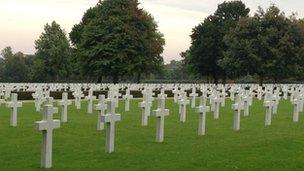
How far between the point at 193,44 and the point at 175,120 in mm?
44869

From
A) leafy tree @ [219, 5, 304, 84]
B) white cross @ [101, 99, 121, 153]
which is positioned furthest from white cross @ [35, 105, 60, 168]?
leafy tree @ [219, 5, 304, 84]

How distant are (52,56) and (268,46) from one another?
29032mm

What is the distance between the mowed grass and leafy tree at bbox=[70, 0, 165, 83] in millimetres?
35711

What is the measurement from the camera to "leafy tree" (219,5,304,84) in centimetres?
4444

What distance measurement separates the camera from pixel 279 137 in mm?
12664

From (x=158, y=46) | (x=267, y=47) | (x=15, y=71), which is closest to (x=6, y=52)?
(x=15, y=71)

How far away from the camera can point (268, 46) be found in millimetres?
44562

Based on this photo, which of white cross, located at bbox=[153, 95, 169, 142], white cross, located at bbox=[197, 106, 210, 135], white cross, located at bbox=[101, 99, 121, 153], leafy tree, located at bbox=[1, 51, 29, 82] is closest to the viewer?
white cross, located at bbox=[101, 99, 121, 153]

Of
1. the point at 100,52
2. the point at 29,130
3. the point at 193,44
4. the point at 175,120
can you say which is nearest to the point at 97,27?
the point at 100,52

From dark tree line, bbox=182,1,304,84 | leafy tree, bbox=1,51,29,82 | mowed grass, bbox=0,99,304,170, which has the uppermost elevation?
dark tree line, bbox=182,1,304,84

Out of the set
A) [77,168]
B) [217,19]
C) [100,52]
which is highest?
[217,19]

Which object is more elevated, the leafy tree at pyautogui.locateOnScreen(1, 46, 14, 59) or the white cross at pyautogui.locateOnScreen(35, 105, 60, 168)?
the leafy tree at pyautogui.locateOnScreen(1, 46, 14, 59)

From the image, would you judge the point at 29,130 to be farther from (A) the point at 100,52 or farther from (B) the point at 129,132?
(A) the point at 100,52

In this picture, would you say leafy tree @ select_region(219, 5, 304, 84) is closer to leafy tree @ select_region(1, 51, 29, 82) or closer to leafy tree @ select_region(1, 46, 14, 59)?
leafy tree @ select_region(1, 51, 29, 82)
